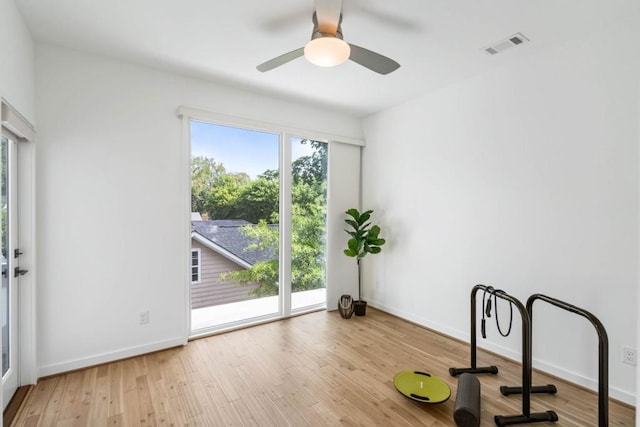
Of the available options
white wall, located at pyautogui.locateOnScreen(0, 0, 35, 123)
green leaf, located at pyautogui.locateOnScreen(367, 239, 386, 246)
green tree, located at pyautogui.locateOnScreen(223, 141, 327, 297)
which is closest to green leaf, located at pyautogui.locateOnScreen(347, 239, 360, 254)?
green leaf, located at pyautogui.locateOnScreen(367, 239, 386, 246)

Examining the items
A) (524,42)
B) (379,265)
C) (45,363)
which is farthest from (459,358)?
(45,363)

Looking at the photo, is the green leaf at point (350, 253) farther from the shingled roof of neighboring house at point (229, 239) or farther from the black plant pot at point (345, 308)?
the shingled roof of neighboring house at point (229, 239)

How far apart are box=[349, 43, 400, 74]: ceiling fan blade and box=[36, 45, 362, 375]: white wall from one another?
187cm

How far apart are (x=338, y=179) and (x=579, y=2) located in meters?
2.87

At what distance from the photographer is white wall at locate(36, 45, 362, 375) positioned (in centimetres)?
256

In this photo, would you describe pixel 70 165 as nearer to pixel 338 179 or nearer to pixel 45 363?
pixel 45 363

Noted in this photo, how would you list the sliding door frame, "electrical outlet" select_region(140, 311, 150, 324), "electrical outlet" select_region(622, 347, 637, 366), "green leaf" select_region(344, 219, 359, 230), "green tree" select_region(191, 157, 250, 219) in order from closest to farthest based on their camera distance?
1. "electrical outlet" select_region(622, 347, 637, 366)
2. "electrical outlet" select_region(140, 311, 150, 324)
3. the sliding door frame
4. "green tree" select_region(191, 157, 250, 219)
5. "green leaf" select_region(344, 219, 359, 230)

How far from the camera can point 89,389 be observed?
239 cm

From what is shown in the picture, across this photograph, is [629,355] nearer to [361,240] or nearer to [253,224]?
[361,240]

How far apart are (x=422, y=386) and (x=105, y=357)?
8.89 feet

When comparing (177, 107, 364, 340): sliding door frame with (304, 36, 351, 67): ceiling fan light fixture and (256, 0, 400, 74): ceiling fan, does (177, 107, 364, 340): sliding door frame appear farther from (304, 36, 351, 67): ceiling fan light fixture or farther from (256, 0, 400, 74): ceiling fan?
(304, 36, 351, 67): ceiling fan light fixture

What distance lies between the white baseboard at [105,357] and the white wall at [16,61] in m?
1.99

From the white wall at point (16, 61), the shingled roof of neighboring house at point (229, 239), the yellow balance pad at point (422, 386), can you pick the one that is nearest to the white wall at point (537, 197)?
the yellow balance pad at point (422, 386)

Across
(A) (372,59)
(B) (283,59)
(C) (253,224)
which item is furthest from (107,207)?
(A) (372,59)
